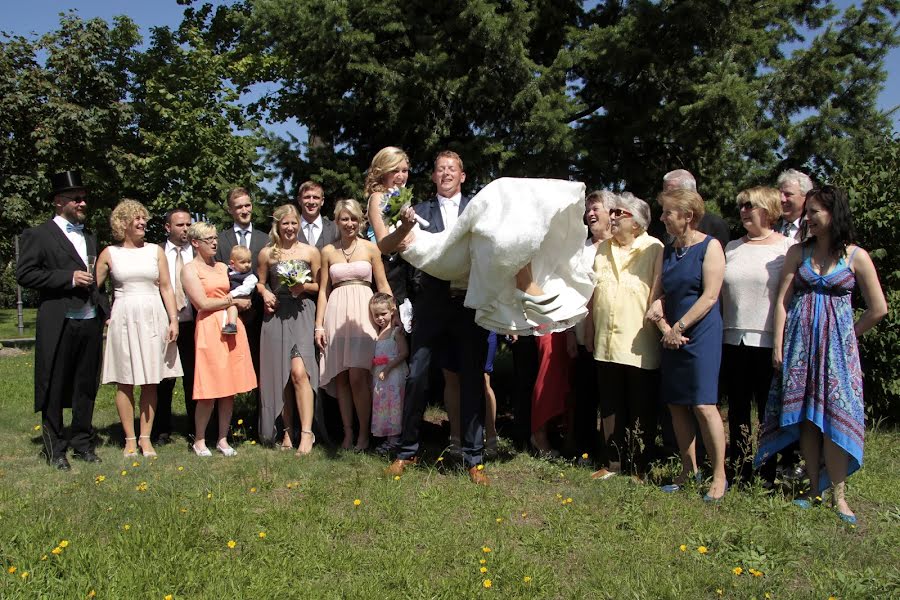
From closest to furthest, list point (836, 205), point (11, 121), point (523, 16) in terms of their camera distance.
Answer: point (836, 205) < point (523, 16) < point (11, 121)

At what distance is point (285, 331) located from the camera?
Result: 6305 millimetres

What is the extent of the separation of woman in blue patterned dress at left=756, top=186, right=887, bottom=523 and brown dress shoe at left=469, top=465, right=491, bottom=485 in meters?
1.98

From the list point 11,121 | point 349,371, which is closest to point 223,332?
point 349,371

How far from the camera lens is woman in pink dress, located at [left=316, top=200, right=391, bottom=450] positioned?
614 cm

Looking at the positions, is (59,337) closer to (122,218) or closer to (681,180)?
(122,218)

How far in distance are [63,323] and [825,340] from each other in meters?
5.57

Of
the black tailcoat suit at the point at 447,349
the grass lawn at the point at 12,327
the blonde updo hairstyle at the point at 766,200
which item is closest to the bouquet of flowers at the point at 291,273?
the black tailcoat suit at the point at 447,349

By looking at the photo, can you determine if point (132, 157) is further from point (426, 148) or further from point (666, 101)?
point (666, 101)

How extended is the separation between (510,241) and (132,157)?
12.4m

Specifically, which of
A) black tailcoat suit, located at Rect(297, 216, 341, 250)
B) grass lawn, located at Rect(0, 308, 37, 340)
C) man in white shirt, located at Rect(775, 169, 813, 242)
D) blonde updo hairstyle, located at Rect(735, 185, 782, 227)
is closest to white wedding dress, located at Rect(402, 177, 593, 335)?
blonde updo hairstyle, located at Rect(735, 185, 782, 227)

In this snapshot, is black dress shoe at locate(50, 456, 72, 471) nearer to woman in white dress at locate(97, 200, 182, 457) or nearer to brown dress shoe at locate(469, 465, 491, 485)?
woman in white dress at locate(97, 200, 182, 457)

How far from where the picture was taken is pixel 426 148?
26.2ft

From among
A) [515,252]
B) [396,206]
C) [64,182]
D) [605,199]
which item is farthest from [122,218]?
[605,199]

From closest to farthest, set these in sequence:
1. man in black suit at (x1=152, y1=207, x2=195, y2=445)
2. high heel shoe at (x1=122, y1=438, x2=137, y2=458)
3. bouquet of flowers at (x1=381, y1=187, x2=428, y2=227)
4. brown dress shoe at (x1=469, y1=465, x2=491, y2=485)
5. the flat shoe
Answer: bouquet of flowers at (x1=381, y1=187, x2=428, y2=227), brown dress shoe at (x1=469, y1=465, x2=491, y2=485), high heel shoe at (x1=122, y1=438, x2=137, y2=458), the flat shoe, man in black suit at (x1=152, y1=207, x2=195, y2=445)
